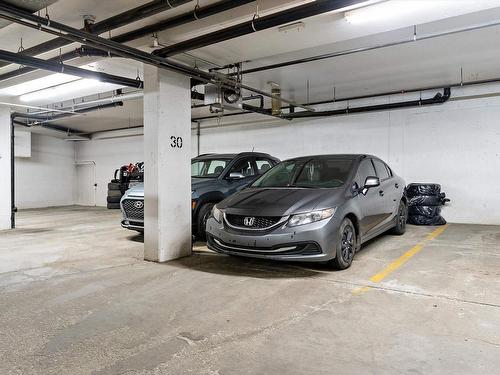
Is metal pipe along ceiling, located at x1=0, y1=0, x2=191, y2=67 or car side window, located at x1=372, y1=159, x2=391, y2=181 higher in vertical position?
metal pipe along ceiling, located at x1=0, y1=0, x2=191, y2=67

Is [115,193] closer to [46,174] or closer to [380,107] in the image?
[46,174]

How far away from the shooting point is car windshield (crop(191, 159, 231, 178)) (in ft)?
22.2

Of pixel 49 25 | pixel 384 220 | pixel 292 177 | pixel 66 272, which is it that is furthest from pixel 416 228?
pixel 49 25

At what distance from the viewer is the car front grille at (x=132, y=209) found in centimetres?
614

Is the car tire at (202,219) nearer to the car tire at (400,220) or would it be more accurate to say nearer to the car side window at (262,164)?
the car side window at (262,164)

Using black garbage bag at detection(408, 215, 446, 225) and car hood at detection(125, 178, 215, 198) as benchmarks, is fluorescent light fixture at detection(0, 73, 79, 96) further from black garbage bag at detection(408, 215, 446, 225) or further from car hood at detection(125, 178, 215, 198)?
black garbage bag at detection(408, 215, 446, 225)

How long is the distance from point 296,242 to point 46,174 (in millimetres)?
14528

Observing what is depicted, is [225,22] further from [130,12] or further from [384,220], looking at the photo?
[384,220]

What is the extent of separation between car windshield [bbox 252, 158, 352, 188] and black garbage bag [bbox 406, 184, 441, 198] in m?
3.51

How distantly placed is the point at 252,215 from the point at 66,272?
2460mm

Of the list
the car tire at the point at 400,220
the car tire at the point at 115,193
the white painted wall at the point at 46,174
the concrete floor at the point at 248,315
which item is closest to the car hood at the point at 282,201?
the concrete floor at the point at 248,315

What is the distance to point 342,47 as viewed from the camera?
5871 mm

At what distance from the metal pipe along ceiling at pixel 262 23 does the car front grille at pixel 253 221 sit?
212cm

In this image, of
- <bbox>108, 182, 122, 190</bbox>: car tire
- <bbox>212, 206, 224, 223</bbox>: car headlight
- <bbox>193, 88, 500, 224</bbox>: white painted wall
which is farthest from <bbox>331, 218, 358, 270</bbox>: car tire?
Answer: <bbox>108, 182, 122, 190</bbox>: car tire
